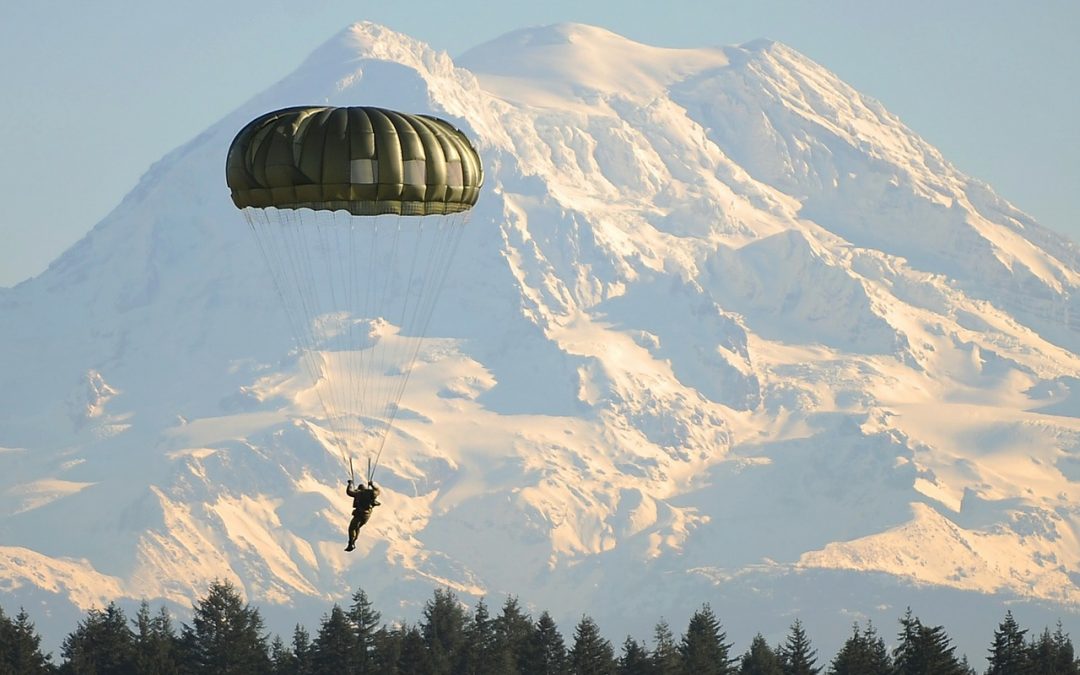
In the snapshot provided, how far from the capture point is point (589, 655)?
135000 mm

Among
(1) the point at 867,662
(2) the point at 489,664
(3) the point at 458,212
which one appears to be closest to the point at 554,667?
(2) the point at 489,664

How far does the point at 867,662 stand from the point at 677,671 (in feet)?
30.8

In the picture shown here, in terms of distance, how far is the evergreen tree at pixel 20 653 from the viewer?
13388 cm

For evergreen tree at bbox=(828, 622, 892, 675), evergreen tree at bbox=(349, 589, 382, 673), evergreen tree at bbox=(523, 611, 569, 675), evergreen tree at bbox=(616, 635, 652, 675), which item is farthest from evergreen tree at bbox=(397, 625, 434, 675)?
evergreen tree at bbox=(828, 622, 892, 675)

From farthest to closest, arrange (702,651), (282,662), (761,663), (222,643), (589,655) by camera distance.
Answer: (702,651) → (282,662) → (761,663) → (222,643) → (589,655)

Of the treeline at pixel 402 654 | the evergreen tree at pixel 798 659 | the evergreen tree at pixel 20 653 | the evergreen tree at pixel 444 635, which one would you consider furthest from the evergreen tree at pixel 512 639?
the evergreen tree at pixel 20 653

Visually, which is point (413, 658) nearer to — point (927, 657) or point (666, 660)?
point (666, 660)

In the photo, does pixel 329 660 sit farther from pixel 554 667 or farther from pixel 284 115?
pixel 284 115

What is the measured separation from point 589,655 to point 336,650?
12.2 m

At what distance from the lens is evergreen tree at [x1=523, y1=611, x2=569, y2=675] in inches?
5325

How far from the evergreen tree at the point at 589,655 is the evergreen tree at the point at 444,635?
6.52 m

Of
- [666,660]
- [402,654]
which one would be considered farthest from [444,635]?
[666,660]

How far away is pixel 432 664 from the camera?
136 m

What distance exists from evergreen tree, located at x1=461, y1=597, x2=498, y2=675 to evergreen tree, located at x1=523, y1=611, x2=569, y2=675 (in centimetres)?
203
